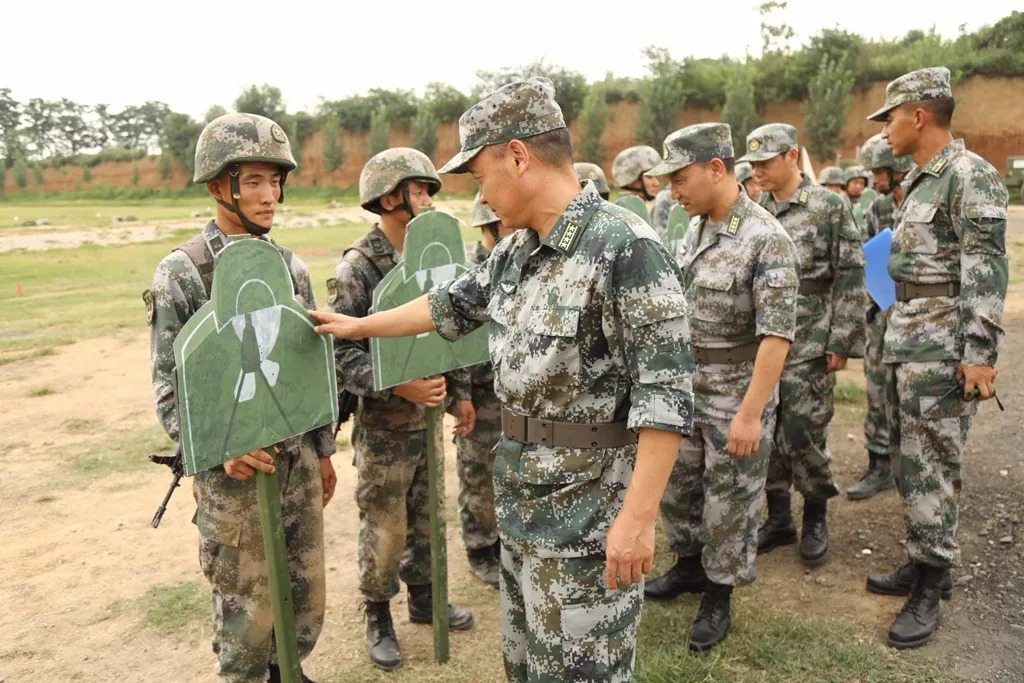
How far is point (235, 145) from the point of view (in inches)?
106

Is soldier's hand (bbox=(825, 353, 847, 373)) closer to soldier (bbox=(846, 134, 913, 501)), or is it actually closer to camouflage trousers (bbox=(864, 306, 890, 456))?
soldier (bbox=(846, 134, 913, 501))

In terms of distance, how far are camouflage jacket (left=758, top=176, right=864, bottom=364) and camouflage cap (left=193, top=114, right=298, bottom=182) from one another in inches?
124

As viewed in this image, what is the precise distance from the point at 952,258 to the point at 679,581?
1.99 m

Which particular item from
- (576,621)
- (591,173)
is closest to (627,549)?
(576,621)

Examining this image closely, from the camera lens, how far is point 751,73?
41.2 metres

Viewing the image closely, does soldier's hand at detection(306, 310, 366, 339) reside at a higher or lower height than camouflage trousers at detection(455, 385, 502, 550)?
higher

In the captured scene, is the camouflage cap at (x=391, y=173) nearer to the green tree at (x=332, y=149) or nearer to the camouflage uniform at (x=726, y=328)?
the camouflage uniform at (x=726, y=328)

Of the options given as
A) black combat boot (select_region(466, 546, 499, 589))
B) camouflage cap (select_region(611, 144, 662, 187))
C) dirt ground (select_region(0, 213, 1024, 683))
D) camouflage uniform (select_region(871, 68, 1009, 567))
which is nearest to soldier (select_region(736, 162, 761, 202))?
camouflage cap (select_region(611, 144, 662, 187))

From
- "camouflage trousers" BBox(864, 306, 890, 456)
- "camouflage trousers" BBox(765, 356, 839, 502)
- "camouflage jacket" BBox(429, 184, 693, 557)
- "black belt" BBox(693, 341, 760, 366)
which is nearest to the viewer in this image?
"camouflage jacket" BBox(429, 184, 693, 557)

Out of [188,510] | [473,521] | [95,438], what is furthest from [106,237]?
[473,521]

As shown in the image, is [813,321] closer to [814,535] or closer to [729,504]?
[814,535]

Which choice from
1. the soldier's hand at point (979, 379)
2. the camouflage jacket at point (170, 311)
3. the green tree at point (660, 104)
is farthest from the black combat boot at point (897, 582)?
the green tree at point (660, 104)

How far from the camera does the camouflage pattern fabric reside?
133 inches

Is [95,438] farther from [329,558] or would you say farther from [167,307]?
[167,307]
